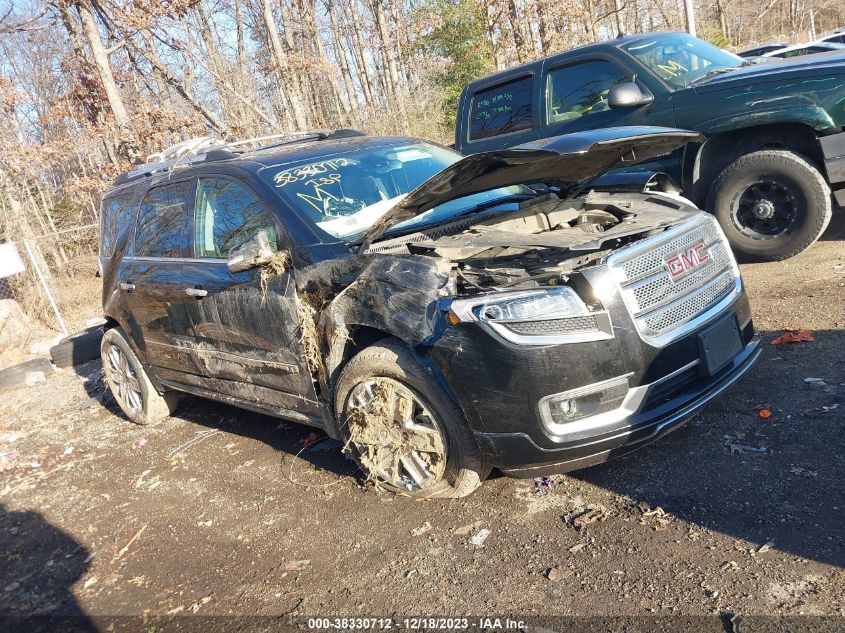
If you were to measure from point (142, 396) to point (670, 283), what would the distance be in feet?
15.0

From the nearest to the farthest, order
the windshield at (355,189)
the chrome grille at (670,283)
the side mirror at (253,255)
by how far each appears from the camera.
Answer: the chrome grille at (670,283) < the side mirror at (253,255) < the windshield at (355,189)

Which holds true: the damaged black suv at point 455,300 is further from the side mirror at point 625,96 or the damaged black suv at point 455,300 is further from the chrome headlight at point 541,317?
Answer: the side mirror at point 625,96

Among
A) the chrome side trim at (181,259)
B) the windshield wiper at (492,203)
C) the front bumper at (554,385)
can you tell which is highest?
the chrome side trim at (181,259)

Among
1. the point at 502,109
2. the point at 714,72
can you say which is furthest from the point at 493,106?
the point at 714,72

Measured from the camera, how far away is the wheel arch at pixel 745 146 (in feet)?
17.8

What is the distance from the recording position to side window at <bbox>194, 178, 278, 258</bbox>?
12.9ft

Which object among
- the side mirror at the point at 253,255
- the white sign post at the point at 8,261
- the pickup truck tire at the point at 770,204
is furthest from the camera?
the white sign post at the point at 8,261

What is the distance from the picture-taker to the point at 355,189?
4090 mm

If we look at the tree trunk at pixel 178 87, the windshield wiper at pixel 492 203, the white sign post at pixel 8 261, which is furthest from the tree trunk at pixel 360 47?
the windshield wiper at pixel 492 203

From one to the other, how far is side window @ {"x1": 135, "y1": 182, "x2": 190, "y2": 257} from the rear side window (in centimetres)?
31

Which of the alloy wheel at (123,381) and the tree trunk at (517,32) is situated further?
the tree trunk at (517,32)

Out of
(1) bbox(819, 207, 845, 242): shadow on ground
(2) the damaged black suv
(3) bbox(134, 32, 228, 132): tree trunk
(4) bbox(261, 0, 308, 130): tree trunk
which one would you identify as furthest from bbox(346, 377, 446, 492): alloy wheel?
(4) bbox(261, 0, 308, 130): tree trunk

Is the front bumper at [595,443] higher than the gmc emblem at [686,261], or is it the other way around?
the gmc emblem at [686,261]

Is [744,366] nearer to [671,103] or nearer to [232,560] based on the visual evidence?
[232,560]
